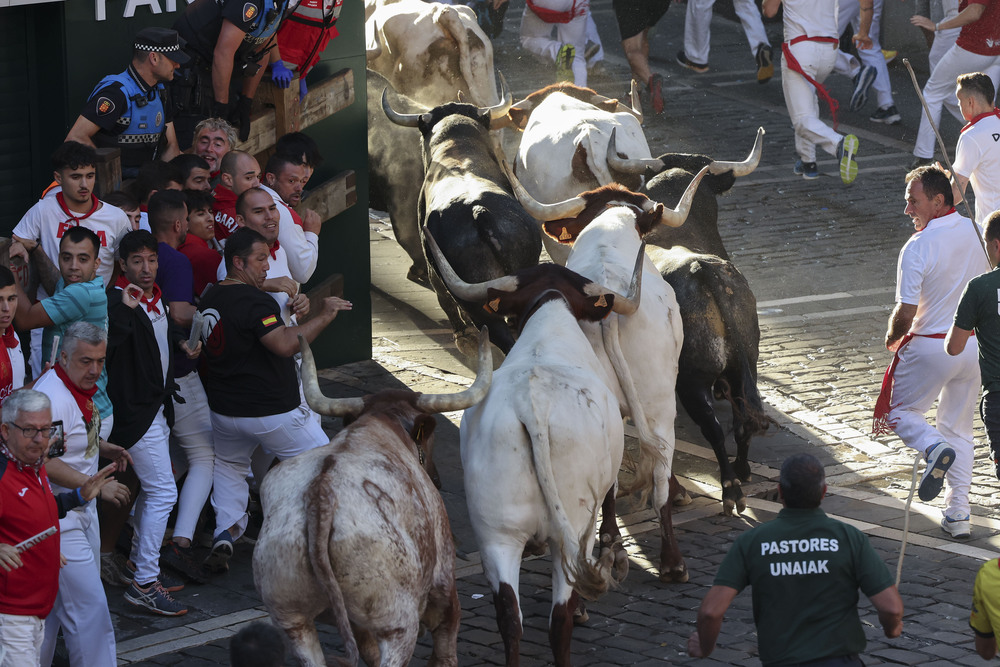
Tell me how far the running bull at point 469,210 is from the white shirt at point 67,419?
326 centimetres

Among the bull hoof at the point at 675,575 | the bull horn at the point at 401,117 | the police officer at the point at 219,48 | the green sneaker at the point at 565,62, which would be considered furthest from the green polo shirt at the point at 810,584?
the green sneaker at the point at 565,62

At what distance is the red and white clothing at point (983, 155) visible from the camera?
10953mm

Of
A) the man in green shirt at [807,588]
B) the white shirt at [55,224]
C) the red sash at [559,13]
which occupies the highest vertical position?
the red sash at [559,13]

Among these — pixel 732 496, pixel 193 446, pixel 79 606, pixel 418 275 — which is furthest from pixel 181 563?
pixel 418 275

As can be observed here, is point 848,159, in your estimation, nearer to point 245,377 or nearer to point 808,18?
point 808,18

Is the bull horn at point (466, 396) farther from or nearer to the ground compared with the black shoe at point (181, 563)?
farther from the ground

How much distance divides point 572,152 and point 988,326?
4.38m

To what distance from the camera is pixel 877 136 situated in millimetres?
17641

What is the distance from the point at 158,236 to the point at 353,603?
2.82 meters

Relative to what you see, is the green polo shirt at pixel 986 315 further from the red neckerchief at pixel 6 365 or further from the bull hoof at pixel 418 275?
the bull hoof at pixel 418 275

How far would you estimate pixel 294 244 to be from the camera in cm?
820

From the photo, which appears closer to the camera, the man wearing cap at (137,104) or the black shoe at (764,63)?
the man wearing cap at (137,104)

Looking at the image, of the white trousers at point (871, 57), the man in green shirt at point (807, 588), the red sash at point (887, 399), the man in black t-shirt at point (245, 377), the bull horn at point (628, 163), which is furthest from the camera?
the white trousers at point (871, 57)

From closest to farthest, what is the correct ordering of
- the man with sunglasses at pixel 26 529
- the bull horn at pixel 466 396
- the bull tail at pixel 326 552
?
the bull tail at pixel 326 552, the man with sunglasses at pixel 26 529, the bull horn at pixel 466 396
